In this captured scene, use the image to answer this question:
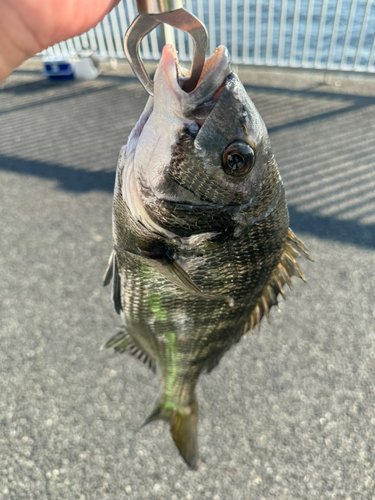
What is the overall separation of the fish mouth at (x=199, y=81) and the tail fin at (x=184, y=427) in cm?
130

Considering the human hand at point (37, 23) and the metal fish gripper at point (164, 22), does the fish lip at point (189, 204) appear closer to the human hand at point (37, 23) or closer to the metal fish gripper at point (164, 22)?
the metal fish gripper at point (164, 22)

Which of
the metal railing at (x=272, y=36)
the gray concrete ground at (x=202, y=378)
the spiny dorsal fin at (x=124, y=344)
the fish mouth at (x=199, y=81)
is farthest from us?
the metal railing at (x=272, y=36)

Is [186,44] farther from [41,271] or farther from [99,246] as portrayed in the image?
[41,271]

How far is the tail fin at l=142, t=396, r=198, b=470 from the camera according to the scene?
163cm

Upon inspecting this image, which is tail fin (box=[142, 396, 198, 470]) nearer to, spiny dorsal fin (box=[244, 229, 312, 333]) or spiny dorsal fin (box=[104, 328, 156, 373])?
spiny dorsal fin (box=[104, 328, 156, 373])

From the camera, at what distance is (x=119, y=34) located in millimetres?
6199

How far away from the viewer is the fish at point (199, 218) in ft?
2.81

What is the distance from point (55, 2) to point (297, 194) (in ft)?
10.8

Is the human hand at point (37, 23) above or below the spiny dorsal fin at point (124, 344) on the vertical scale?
above

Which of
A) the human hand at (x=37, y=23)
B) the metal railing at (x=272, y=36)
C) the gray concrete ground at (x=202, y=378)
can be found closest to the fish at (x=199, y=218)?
the human hand at (x=37, y=23)

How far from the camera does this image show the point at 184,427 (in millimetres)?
1640

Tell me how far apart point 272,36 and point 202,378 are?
17.5 ft

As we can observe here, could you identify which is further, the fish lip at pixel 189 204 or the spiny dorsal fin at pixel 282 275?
the spiny dorsal fin at pixel 282 275

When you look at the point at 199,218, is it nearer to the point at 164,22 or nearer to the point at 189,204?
the point at 189,204
